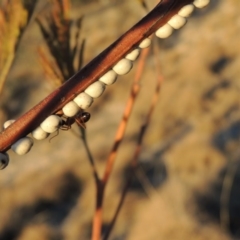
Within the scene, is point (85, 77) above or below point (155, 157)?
above

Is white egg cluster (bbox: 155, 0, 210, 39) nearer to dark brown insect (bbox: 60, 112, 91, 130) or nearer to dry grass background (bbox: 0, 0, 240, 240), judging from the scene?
dark brown insect (bbox: 60, 112, 91, 130)

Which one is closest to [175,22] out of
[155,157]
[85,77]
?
[85,77]

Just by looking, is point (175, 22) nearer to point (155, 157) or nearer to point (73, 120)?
point (73, 120)

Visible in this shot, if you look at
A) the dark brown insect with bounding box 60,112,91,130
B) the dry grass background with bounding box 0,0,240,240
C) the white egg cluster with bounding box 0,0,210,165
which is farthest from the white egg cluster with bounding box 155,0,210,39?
the dry grass background with bounding box 0,0,240,240

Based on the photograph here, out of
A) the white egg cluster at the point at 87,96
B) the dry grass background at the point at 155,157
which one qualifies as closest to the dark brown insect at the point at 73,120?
the white egg cluster at the point at 87,96

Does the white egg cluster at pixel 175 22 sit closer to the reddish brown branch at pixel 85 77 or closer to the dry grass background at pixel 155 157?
the reddish brown branch at pixel 85 77

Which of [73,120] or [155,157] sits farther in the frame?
[155,157]

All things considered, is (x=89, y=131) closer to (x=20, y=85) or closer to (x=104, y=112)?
(x=104, y=112)

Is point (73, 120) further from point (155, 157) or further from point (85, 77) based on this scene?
point (155, 157)
